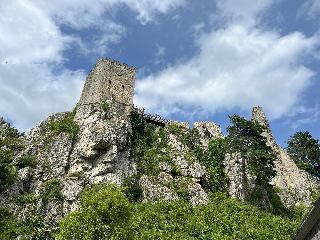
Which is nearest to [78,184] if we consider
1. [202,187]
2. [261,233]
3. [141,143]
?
[141,143]

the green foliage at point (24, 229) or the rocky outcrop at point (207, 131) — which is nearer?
the green foliage at point (24, 229)

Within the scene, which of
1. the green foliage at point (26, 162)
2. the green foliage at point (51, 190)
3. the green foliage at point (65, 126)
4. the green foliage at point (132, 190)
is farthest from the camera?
the green foliage at point (65, 126)

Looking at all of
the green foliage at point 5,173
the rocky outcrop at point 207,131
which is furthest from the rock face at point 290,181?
the green foliage at point 5,173

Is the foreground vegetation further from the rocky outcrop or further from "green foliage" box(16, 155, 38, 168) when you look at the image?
the rocky outcrop

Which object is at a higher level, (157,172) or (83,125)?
(83,125)

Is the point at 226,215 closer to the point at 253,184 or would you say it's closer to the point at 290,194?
the point at 253,184

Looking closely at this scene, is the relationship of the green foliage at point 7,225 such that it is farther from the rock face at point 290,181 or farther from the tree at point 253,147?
the rock face at point 290,181

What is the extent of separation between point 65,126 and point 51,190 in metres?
10.6

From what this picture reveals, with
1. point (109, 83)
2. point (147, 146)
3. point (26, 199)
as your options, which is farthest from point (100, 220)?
point (109, 83)

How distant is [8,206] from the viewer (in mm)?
47594

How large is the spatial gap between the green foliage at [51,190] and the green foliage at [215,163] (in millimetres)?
18261

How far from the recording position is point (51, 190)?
1906 inches

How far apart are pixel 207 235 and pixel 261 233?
523cm

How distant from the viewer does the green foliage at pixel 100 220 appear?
27.3 m
